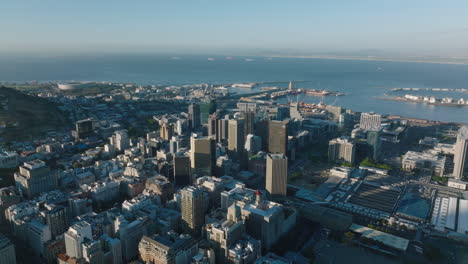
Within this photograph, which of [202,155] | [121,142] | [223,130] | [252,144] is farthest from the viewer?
[223,130]

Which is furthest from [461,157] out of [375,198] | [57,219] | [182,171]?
[57,219]

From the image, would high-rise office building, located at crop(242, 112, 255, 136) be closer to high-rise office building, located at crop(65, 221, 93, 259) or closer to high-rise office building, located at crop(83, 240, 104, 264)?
high-rise office building, located at crop(65, 221, 93, 259)

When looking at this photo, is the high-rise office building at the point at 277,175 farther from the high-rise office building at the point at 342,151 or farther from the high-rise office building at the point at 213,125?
the high-rise office building at the point at 213,125

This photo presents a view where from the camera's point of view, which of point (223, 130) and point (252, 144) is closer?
point (252, 144)

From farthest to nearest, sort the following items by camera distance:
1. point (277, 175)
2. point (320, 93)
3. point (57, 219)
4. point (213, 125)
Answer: point (320, 93)
point (213, 125)
point (277, 175)
point (57, 219)

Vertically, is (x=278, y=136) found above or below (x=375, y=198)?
above

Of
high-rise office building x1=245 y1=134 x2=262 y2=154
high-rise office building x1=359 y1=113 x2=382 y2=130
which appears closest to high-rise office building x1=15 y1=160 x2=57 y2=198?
high-rise office building x1=245 y1=134 x2=262 y2=154

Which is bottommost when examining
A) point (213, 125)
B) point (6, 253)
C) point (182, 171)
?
point (6, 253)

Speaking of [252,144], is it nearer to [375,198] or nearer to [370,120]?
[375,198]
